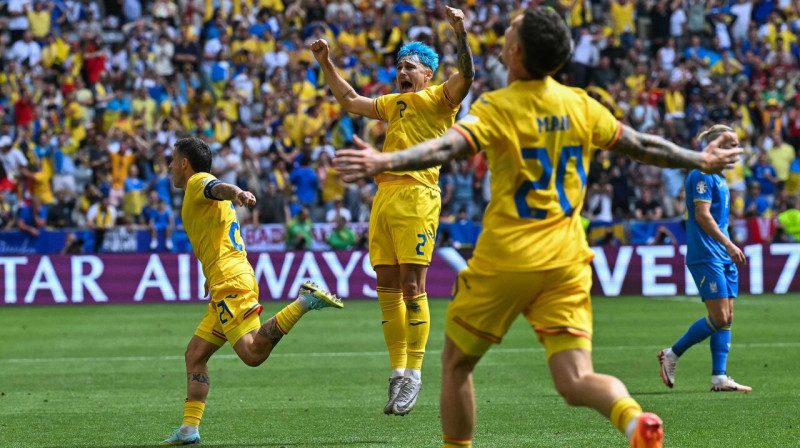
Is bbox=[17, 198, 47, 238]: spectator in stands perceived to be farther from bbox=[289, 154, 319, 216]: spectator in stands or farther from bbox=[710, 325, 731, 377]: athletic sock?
bbox=[710, 325, 731, 377]: athletic sock

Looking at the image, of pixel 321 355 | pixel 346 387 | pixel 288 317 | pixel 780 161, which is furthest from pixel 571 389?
pixel 780 161

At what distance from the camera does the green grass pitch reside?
7.92 m

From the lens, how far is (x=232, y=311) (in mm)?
7832

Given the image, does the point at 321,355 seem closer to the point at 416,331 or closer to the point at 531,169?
the point at 416,331

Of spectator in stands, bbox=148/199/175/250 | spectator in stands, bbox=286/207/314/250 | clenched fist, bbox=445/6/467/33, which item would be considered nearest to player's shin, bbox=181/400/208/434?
clenched fist, bbox=445/6/467/33

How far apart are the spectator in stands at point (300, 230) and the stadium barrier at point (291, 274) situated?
1973 mm

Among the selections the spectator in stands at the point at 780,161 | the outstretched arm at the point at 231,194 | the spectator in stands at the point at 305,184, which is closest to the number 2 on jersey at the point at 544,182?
the outstretched arm at the point at 231,194

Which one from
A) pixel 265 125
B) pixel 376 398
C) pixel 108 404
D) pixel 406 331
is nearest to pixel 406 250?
pixel 406 331

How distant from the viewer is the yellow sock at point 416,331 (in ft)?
28.4

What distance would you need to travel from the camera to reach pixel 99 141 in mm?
24812

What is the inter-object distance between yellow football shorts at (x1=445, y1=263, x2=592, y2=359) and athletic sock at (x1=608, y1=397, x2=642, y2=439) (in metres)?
0.37

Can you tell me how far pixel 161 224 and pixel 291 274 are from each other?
4.21 meters

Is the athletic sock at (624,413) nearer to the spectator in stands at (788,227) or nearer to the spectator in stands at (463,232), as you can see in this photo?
the spectator in stands at (463,232)

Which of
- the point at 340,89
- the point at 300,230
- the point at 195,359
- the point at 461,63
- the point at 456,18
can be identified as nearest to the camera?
the point at 456,18
